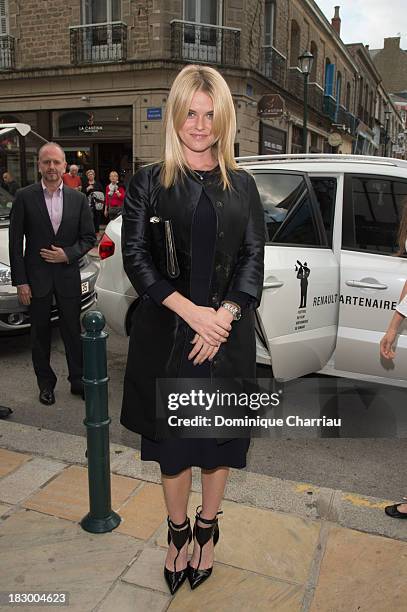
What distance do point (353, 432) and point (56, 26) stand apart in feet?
56.5

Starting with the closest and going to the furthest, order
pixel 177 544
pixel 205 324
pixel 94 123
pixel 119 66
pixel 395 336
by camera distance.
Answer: pixel 205 324 → pixel 177 544 → pixel 395 336 → pixel 119 66 → pixel 94 123

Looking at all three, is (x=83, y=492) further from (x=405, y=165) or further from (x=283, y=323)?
(x=405, y=165)

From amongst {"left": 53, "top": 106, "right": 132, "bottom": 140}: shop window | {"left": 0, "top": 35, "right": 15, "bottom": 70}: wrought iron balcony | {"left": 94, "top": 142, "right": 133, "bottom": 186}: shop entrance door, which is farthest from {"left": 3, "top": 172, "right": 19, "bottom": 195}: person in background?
{"left": 0, "top": 35, "right": 15, "bottom": 70}: wrought iron balcony

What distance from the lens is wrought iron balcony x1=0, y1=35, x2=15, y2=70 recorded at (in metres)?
17.8

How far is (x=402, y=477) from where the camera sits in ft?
10.9

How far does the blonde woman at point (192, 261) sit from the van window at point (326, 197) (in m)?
1.86

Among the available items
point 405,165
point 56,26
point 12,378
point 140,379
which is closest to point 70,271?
point 12,378

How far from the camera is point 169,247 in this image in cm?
201

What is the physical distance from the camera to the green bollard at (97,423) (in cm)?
237

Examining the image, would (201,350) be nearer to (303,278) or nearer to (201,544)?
(201,544)

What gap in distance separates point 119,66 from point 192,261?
1605 centimetres

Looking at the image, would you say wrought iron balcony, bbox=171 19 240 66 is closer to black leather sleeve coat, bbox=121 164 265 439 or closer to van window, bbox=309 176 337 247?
van window, bbox=309 176 337 247

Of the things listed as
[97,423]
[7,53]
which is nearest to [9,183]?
[97,423]

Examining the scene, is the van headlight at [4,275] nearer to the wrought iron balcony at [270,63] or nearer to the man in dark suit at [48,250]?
the man in dark suit at [48,250]
